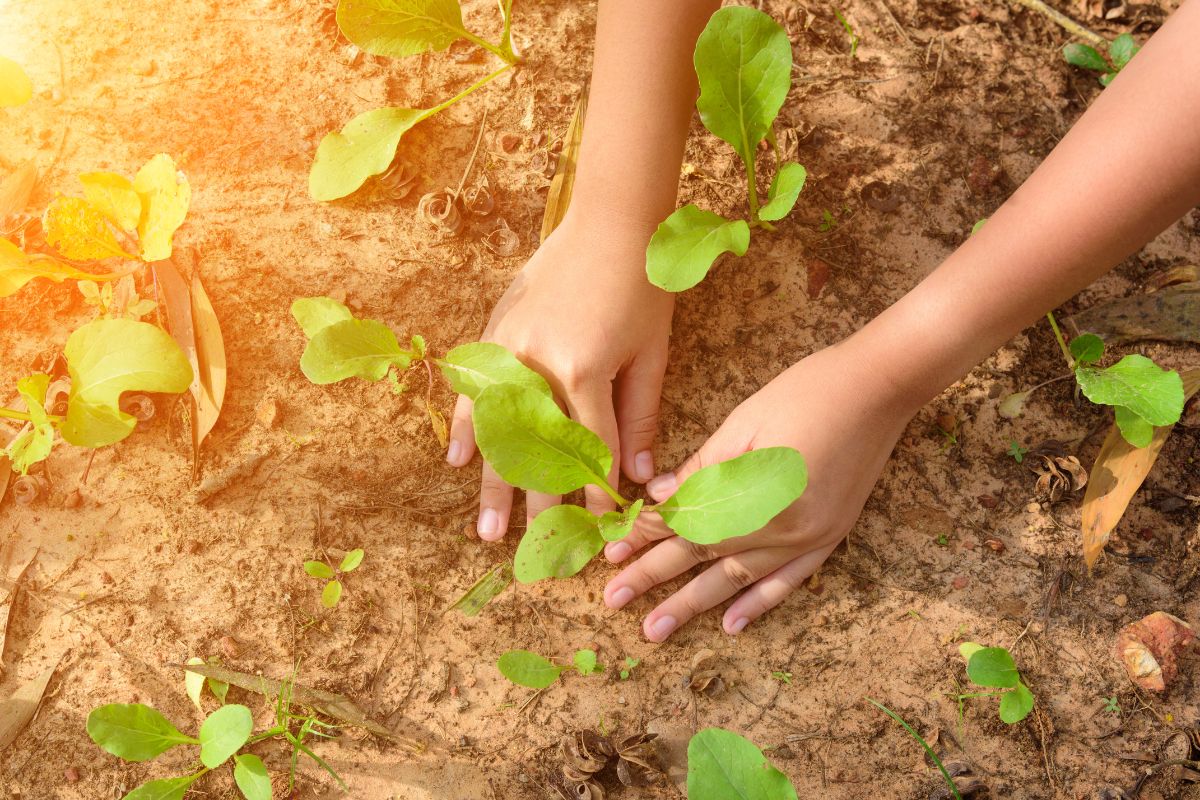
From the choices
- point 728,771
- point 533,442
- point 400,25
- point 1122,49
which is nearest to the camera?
point 728,771

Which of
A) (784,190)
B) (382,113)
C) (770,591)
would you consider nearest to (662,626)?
(770,591)

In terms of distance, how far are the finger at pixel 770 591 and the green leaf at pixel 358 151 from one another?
1080 millimetres

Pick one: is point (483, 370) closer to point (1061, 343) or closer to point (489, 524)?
point (489, 524)

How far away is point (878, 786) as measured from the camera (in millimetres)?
1426

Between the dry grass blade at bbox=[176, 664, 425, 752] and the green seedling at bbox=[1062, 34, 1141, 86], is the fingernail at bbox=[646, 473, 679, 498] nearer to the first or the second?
the dry grass blade at bbox=[176, 664, 425, 752]

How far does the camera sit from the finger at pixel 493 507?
1.53 meters

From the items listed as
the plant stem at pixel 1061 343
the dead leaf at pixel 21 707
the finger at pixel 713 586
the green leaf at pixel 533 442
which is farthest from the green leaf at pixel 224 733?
Answer: the plant stem at pixel 1061 343

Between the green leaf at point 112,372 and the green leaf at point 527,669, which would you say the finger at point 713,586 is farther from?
the green leaf at point 112,372

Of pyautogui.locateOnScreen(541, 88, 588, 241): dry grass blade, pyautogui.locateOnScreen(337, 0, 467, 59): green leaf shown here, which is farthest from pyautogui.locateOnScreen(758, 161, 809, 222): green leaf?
pyautogui.locateOnScreen(337, 0, 467, 59): green leaf

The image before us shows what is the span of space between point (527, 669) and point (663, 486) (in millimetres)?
408

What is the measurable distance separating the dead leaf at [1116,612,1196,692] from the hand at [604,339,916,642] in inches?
20.8

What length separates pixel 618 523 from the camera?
1.41 meters

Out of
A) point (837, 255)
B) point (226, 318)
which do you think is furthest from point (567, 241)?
point (226, 318)

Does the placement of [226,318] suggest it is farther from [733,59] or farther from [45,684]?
[733,59]
